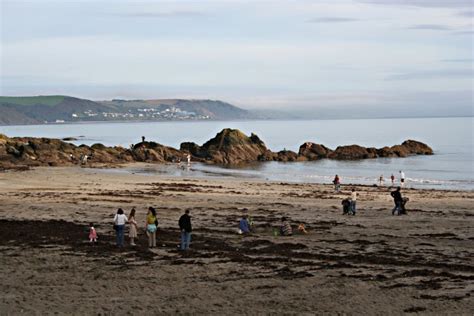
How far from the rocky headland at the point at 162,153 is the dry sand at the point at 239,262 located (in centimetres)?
3223

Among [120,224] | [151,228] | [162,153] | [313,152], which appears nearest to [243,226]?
[151,228]

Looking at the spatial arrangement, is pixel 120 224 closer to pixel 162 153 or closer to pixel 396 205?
pixel 396 205

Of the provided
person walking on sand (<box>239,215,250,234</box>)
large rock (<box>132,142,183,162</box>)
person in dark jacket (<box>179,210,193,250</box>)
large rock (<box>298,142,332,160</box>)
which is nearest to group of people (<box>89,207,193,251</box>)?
person in dark jacket (<box>179,210,193,250</box>)

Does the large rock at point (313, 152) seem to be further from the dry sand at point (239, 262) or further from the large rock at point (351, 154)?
the dry sand at point (239, 262)

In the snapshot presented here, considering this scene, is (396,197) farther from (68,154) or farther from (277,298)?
(68,154)

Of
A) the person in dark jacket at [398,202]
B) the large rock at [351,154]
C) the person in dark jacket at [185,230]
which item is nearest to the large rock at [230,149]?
the large rock at [351,154]

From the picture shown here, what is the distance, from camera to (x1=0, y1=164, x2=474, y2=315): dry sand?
14867 millimetres

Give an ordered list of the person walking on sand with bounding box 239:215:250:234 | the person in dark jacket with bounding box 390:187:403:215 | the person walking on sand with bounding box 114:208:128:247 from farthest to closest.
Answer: the person in dark jacket with bounding box 390:187:403:215 → the person walking on sand with bounding box 239:215:250:234 → the person walking on sand with bounding box 114:208:128:247

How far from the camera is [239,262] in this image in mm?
18953

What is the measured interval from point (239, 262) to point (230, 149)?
59.9 m

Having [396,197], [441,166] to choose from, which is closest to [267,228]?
[396,197]

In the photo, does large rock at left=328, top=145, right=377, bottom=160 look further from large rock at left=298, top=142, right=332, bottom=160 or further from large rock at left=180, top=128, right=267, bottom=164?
large rock at left=180, top=128, right=267, bottom=164

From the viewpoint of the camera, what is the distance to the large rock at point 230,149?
253 feet

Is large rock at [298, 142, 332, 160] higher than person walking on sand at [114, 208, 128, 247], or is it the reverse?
large rock at [298, 142, 332, 160]
